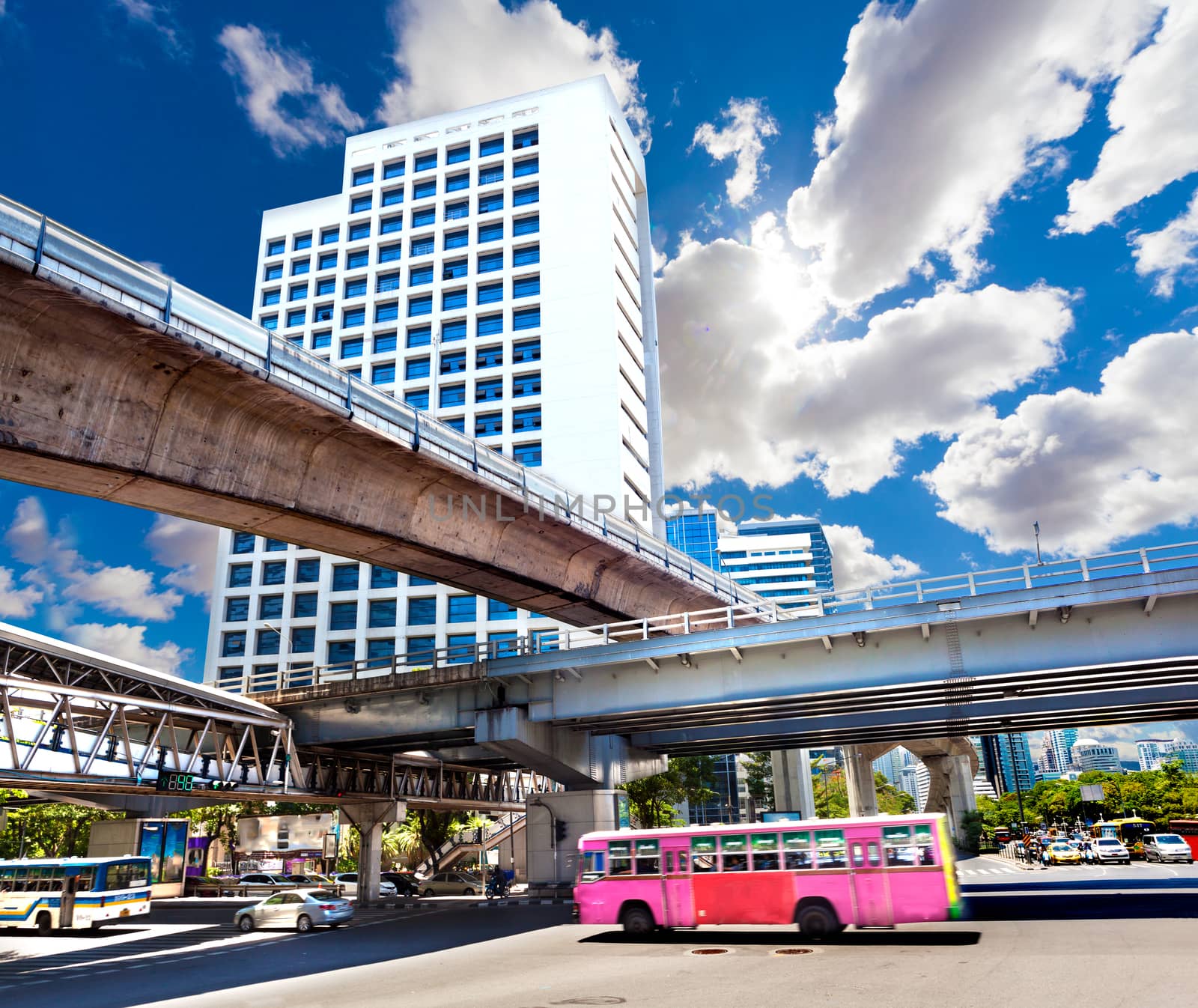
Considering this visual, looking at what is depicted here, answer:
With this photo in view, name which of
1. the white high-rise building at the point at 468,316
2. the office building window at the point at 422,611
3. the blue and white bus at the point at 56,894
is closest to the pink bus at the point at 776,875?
the blue and white bus at the point at 56,894

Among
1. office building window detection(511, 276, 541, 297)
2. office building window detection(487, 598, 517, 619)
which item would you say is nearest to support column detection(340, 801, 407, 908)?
office building window detection(487, 598, 517, 619)

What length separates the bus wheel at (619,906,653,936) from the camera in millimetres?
21172

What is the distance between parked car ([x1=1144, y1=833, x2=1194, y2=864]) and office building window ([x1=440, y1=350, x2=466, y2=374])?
200 ft

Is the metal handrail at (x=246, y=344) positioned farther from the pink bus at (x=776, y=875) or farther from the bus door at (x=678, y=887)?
the bus door at (x=678, y=887)

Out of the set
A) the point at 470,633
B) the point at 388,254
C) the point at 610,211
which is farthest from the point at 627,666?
the point at 388,254

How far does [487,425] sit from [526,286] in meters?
13.8

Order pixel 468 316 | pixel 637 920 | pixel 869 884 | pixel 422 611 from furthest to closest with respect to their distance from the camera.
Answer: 1. pixel 468 316
2. pixel 422 611
3. pixel 637 920
4. pixel 869 884

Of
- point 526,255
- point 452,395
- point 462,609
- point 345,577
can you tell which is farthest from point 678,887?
point 526,255

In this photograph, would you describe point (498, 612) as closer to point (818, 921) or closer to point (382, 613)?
point (382, 613)

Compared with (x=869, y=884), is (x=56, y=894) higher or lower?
lower

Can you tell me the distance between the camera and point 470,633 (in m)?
69.5

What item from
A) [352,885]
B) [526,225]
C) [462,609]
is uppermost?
[526,225]

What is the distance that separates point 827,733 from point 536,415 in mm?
44842

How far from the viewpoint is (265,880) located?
189ft
